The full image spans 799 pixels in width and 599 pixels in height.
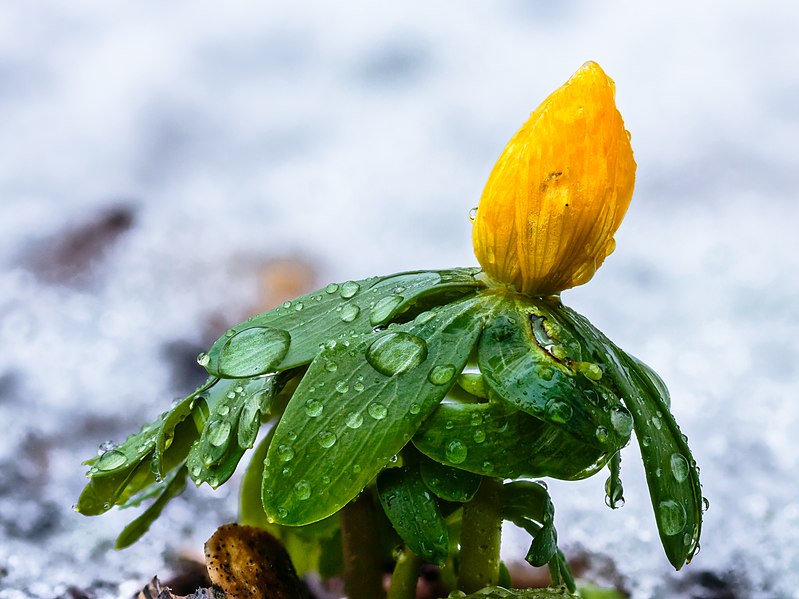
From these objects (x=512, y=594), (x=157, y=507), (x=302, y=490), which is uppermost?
(x=157, y=507)

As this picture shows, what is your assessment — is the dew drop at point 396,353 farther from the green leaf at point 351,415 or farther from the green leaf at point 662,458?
the green leaf at point 662,458

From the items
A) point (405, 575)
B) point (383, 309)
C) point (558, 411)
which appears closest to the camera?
point (558, 411)

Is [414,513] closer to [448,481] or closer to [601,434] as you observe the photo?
[448,481]

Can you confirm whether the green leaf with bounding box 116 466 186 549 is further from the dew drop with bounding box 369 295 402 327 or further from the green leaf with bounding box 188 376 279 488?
the dew drop with bounding box 369 295 402 327

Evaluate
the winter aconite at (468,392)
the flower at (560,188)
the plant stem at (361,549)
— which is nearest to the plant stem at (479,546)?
the winter aconite at (468,392)

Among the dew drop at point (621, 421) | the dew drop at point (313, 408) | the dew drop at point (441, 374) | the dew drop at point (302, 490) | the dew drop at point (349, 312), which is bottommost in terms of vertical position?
the dew drop at point (621, 421)

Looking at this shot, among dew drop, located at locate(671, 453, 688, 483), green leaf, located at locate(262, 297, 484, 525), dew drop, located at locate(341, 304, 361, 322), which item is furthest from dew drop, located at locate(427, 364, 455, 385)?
dew drop, located at locate(671, 453, 688, 483)

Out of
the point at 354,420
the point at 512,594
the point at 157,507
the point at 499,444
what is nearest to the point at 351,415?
the point at 354,420
